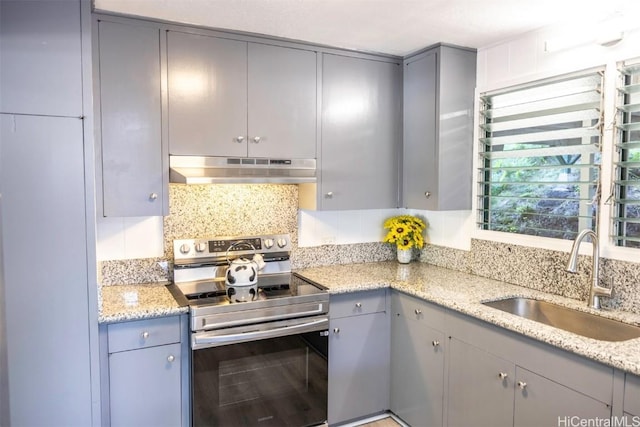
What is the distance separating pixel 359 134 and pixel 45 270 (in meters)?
1.90

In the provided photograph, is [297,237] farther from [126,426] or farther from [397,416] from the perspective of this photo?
[126,426]

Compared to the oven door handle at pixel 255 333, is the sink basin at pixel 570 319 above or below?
above

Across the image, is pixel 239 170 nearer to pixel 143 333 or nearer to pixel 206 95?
pixel 206 95

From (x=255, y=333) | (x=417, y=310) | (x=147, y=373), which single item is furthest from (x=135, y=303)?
(x=417, y=310)

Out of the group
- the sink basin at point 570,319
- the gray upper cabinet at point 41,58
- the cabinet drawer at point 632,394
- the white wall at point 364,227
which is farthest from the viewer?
the white wall at point 364,227

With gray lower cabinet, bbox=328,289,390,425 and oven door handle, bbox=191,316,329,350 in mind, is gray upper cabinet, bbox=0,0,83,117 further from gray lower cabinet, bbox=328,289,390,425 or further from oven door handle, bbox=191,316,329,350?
gray lower cabinet, bbox=328,289,390,425

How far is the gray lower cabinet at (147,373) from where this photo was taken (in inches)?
85.3

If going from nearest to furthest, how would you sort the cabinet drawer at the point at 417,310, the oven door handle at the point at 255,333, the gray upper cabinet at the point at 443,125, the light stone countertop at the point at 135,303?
the light stone countertop at the point at 135,303
the oven door handle at the point at 255,333
the cabinet drawer at the point at 417,310
the gray upper cabinet at the point at 443,125

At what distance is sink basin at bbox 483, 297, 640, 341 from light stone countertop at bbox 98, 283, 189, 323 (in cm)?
159

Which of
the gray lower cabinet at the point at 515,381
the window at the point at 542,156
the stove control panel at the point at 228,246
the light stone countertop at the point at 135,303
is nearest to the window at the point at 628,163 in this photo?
the window at the point at 542,156

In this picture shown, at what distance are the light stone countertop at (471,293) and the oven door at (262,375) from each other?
1.10 ft

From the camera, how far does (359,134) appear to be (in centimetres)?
301

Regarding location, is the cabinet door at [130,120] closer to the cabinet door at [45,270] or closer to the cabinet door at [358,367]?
the cabinet door at [45,270]

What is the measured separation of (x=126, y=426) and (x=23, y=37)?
5.76 feet
